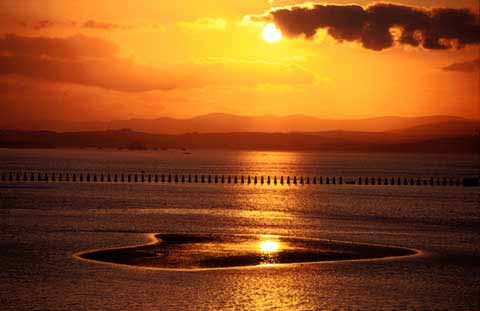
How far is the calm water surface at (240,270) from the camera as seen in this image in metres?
26.5

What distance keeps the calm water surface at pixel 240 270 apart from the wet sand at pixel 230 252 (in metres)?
1.41

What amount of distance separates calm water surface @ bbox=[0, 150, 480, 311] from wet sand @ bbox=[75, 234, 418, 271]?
141cm

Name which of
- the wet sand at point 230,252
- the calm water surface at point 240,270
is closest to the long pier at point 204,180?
the calm water surface at point 240,270

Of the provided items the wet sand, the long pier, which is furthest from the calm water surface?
the long pier

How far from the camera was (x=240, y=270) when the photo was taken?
3167 cm

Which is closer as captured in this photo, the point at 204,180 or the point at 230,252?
the point at 230,252

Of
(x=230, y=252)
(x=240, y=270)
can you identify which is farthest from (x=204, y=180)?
(x=240, y=270)

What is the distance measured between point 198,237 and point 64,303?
17.8 metres

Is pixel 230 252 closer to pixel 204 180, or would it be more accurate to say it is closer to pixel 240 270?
pixel 240 270

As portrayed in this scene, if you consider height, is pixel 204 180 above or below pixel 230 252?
above

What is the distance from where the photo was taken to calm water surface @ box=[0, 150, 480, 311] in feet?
87.0

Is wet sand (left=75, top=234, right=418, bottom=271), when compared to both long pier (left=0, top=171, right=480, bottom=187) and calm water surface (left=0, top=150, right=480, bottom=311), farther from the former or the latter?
long pier (left=0, top=171, right=480, bottom=187)

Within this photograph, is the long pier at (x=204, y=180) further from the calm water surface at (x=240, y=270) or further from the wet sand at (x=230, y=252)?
the wet sand at (x=230, y=252)

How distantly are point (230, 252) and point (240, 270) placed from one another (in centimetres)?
513
